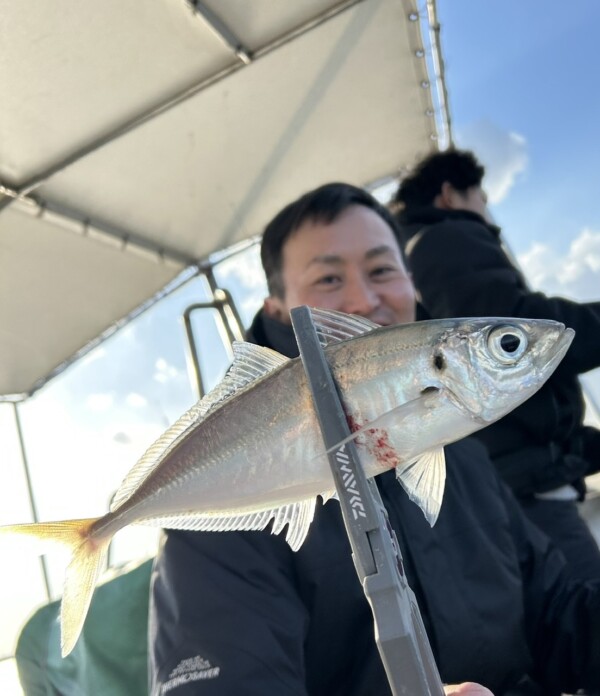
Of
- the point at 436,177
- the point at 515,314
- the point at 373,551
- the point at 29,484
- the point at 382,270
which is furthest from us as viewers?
the point at 29,484

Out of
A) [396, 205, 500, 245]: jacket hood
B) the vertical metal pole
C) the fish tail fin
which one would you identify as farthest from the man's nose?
the vertical metal pole

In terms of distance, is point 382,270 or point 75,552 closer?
point 75,552

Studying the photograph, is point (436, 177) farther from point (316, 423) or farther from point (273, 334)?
point (316, 423)

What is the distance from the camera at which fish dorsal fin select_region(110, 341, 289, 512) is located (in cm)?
58

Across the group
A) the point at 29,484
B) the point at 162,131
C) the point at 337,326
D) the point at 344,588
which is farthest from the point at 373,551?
the point at 29,484

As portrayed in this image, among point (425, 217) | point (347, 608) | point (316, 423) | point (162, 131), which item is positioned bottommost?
point (347, 608)

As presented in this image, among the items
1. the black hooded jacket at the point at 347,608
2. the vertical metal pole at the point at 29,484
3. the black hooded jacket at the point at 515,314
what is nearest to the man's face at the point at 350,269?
the black hooded jacket at the point at 347,608

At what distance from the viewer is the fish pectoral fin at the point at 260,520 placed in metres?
0.56

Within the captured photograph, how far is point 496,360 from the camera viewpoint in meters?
0.52

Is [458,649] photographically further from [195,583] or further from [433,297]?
[433,297]

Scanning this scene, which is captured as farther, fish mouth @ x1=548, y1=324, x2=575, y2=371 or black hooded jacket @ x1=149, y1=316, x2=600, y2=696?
black hooded jacket @ x1=149, y1=316, x2=600, y2=696

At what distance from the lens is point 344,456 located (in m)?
0.47

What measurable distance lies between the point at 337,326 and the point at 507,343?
0.17m

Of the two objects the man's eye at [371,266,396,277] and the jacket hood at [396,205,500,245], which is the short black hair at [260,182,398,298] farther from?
the jacket hood at [396,205,500,245]
